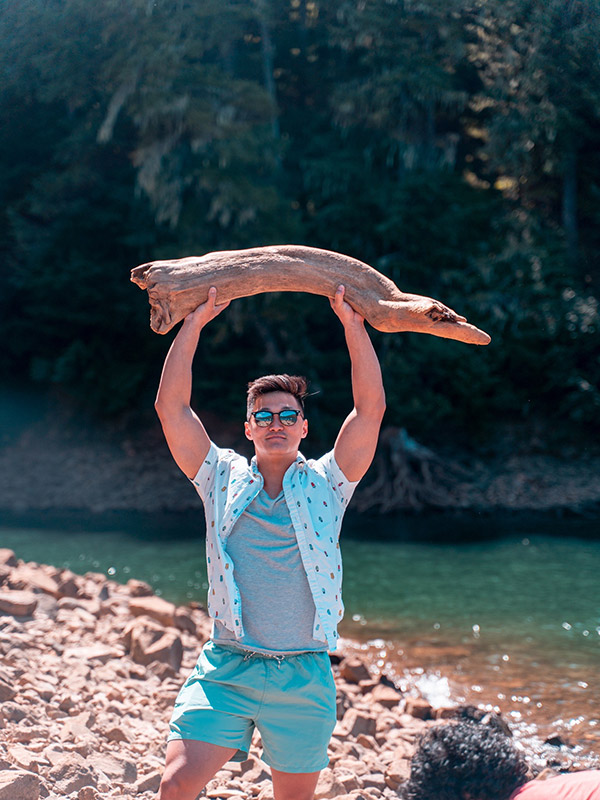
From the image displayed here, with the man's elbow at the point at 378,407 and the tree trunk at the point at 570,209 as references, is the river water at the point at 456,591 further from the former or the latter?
the tree trunk at the point at 570,209

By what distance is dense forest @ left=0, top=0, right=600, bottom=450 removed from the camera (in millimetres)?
16328

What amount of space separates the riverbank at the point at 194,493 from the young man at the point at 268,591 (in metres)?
13.6

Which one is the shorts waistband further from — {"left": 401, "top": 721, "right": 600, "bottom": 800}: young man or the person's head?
{"left": 401, "top": 721, "right": 600, "bottom": 800}: young man

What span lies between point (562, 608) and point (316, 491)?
7.20 metres

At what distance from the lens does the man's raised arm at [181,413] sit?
279 cm

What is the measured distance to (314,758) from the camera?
2.55 m

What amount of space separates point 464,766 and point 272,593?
166 centimetres

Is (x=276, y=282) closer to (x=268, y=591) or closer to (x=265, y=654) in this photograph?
(x=268, y=591)

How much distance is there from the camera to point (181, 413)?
2.81 meters

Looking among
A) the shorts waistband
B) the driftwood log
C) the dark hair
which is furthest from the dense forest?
the shorts waistband

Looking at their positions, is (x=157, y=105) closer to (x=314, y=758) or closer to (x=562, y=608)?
(x=562, y=608)

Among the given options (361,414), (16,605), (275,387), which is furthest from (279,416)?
(16,605)

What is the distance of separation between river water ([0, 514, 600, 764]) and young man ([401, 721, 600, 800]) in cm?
188

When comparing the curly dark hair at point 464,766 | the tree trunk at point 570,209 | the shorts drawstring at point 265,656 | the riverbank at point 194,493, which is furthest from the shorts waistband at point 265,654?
the tree trunk at point 570,209
